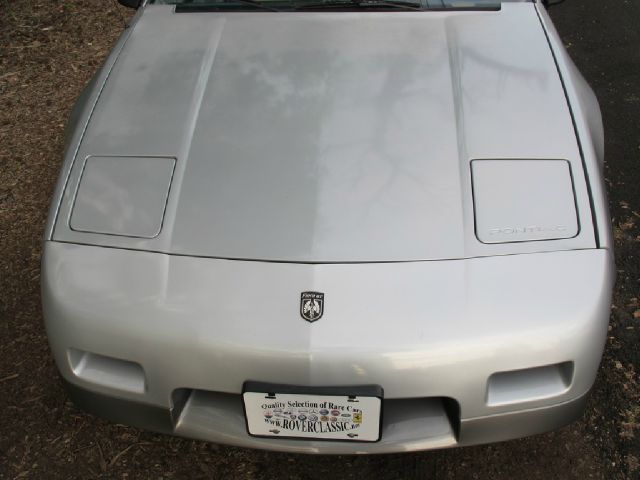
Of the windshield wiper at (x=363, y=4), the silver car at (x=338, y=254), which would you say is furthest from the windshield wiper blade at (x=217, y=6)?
the silver car at (x=338, y=254)

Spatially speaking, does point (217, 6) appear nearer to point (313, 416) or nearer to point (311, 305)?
point (311, 305)

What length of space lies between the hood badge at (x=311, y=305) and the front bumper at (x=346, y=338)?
2 cm

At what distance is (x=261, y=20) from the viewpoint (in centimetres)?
259

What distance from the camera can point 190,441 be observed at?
234cm

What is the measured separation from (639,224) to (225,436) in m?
2.30

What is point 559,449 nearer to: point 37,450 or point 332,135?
point 332,135

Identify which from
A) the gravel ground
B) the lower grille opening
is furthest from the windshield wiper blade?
the lower grille opening

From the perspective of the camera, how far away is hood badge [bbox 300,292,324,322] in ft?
5.67

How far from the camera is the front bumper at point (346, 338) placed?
1.70 meters

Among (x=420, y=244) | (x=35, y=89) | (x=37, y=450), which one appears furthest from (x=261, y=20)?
(x=35, y=89)

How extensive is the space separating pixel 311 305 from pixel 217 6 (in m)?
1.50

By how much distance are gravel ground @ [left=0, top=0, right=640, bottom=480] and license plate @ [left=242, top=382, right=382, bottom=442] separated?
493 millimetres

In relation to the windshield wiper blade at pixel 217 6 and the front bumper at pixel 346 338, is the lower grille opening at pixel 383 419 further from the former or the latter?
the windshield wiper blade at pixel 217 6

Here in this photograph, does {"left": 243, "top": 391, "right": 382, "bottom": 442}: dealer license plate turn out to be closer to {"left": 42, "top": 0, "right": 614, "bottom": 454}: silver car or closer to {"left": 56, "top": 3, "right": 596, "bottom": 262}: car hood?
{"left": 42, "top": 0, "right": 614, "bottom": 454}: silver car
